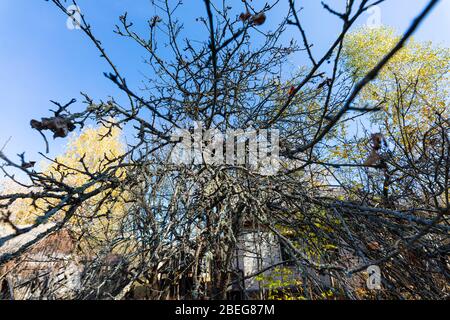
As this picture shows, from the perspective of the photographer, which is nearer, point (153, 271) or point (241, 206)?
point (153, 271)

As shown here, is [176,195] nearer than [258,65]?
Yes

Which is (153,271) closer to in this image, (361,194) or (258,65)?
(361,194)
